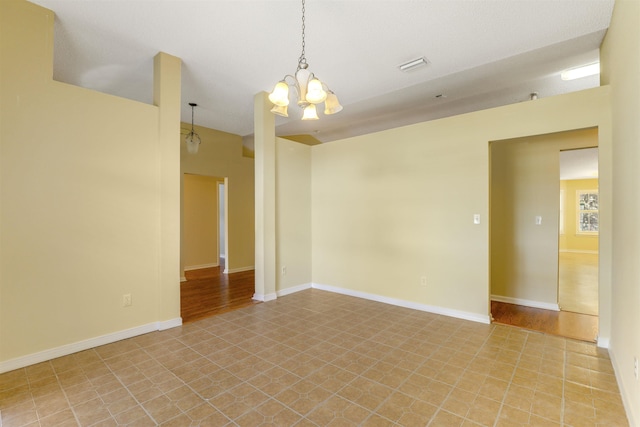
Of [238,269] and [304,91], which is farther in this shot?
[238,269]

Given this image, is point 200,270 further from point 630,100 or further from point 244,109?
point 630,100

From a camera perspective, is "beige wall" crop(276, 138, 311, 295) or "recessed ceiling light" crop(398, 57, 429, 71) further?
"beige wall" crop(276, 138, 311, 295)

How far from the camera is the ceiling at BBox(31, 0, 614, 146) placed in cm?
249

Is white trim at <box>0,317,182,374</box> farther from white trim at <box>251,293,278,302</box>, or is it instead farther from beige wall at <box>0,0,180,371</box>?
white trim at <box>251,293,278,302</box>

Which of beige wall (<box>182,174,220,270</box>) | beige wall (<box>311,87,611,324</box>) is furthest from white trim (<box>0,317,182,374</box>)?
beige wall (<box>182,174,220,270</box>)

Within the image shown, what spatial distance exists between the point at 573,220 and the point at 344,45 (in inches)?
440

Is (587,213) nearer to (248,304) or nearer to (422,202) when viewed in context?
(422,202)

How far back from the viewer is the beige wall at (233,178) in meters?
6.02

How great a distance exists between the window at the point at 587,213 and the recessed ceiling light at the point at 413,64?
10.3 metres

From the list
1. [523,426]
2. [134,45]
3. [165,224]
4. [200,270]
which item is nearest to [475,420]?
[523,426]

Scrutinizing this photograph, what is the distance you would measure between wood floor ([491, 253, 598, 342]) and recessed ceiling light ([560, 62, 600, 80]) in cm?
304

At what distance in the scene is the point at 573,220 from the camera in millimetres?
9914

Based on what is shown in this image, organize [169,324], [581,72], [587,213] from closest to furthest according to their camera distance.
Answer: [169,324] < [581,72] < [587,213]

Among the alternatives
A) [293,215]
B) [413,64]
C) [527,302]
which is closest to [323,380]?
[293,215]
